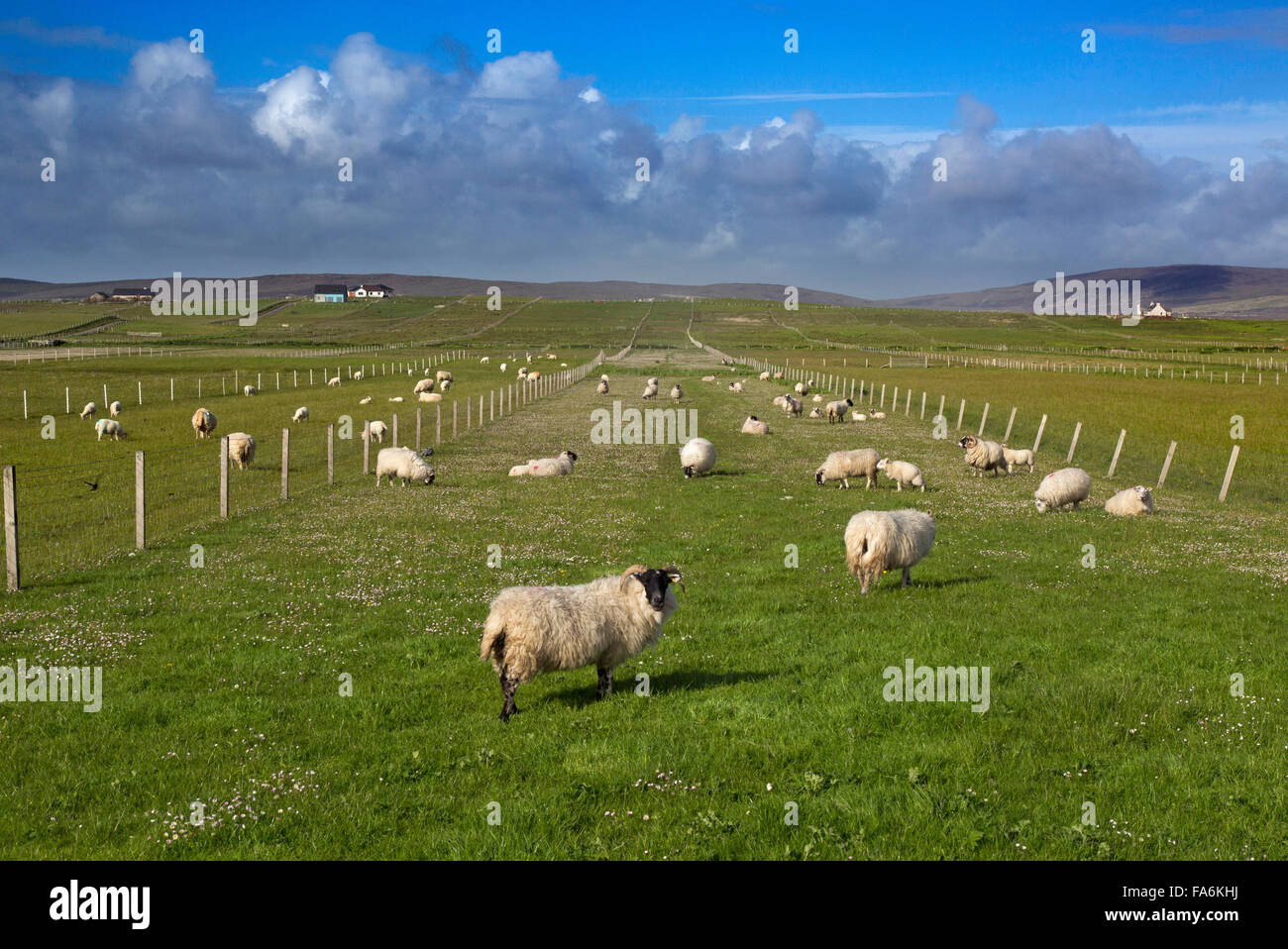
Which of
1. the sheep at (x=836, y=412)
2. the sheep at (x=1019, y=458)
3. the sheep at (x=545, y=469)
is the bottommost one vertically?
the sheep at (x=545, y=469)

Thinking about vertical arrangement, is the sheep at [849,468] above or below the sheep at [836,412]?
below

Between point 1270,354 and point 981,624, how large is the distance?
13631 centimetres

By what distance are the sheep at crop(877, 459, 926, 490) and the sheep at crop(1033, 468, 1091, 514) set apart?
3.95 meters

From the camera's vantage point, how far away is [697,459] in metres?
30.6

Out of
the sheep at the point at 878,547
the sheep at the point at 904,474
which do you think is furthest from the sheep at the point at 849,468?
the sheep at the point at 878,547

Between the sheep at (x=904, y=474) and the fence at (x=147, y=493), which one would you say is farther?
the sheep at (x=904, y=474)

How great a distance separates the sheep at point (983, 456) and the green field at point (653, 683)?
9.68 feet

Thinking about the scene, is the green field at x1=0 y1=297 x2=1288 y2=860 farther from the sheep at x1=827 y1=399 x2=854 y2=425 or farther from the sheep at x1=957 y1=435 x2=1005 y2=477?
the sheep at x1=827 y1=399 x2=854 y2=425

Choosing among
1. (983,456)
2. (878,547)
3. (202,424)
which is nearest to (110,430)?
(202,424)

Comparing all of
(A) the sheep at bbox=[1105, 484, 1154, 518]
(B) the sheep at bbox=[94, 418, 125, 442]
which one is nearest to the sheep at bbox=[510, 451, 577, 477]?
(A) the sheep at bbox=[1105, 484, 1154, 518]

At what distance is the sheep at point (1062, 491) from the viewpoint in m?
24.3

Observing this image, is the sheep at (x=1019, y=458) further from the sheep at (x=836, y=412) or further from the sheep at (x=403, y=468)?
the sheep at (x=403, y=468)

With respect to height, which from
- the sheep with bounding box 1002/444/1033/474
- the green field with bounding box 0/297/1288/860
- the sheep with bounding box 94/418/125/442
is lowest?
the green field with bounding box 0/297/1288/860

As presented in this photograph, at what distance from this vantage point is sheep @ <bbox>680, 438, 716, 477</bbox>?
3050 cm
